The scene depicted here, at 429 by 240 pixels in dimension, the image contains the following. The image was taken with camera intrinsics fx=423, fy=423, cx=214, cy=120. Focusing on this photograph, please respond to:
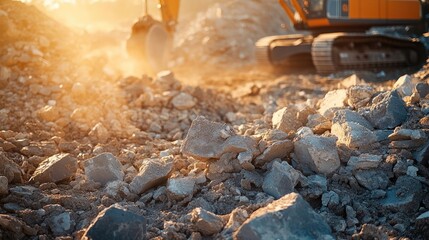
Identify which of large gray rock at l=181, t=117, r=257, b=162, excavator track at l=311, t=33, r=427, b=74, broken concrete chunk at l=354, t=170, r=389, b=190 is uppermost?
large gray rock at l=181, t=117, r=257, b=162

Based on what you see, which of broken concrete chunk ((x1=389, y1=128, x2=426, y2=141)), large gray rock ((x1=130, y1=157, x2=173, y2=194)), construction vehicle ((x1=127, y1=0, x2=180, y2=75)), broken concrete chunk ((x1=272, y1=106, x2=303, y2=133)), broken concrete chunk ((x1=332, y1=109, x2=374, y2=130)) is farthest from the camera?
construction vehicle ((x1=127, y1=0, x2=180, y2=75))

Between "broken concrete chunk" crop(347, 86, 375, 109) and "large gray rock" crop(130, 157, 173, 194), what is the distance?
6.52ft

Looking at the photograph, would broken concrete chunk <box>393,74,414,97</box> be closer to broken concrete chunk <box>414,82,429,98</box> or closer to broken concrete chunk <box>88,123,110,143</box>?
broken concrete chunk <box>414,82,429,98</box>

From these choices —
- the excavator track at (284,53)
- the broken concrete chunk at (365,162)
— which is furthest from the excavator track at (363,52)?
the broken concrete chunk at (365,162)

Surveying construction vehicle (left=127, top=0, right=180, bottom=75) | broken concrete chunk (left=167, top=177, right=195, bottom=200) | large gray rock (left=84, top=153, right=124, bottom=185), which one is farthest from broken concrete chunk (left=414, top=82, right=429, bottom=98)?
construction vehicle (left=127, top=0, right=180, bottom=75)

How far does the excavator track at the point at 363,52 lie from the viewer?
356 inches

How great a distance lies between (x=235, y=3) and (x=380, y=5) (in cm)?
751

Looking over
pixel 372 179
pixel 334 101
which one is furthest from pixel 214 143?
pixel 334 101

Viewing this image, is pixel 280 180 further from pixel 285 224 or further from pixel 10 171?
pixel 10 171

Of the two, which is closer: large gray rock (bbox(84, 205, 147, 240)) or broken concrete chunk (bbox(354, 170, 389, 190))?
large gray rock (bbox(84, 205, 147, 240))

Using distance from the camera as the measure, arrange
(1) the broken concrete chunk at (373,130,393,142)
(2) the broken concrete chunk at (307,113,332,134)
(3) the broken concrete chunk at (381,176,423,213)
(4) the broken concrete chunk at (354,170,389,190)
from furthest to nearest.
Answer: (2) the broken concrete chunk at (307,113,332,134), (1) the broken concrete chunk at (373,130,393,142), (4) the broken concrete chunk at (354,170,389,190), (3) the broken concrete chunk at (381,176,423,213)

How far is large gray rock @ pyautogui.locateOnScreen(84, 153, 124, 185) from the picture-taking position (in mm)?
3381

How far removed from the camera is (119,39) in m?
16.0

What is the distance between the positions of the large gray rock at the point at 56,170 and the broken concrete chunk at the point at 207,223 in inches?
52.1
